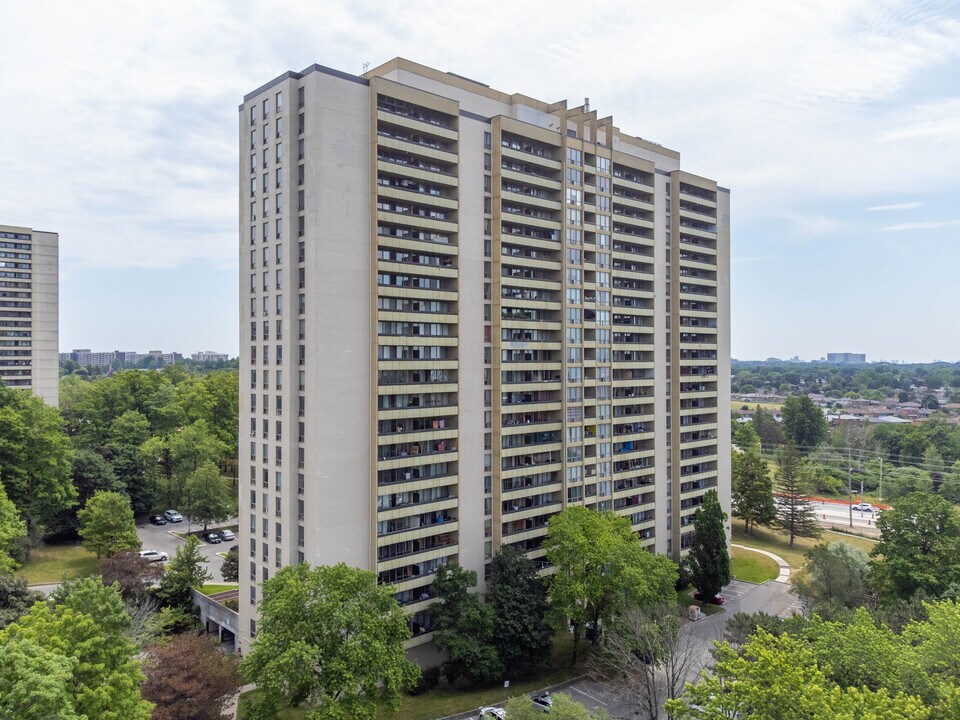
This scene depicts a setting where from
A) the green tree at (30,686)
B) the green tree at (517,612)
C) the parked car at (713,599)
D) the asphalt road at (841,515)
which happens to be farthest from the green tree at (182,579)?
the asphalt road at (841,515)

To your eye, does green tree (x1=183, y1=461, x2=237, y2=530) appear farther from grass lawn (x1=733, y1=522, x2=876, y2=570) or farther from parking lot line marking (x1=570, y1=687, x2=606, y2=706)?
grass lawn (x1=733, y1=522, x2=876, y2=570)

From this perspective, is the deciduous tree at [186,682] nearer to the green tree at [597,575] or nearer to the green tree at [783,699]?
the green tree at [597,575]

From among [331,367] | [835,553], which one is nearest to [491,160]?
[331,367]

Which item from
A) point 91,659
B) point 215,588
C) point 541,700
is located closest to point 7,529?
point 215,588

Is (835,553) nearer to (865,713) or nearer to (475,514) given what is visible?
(475,514)

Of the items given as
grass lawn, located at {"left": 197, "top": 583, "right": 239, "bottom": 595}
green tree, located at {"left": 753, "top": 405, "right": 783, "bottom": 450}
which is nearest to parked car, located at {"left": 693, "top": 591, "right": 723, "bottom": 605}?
grass lawn, located at {"left": 197, "top": 583, "right": 239, "bottom": 595}
